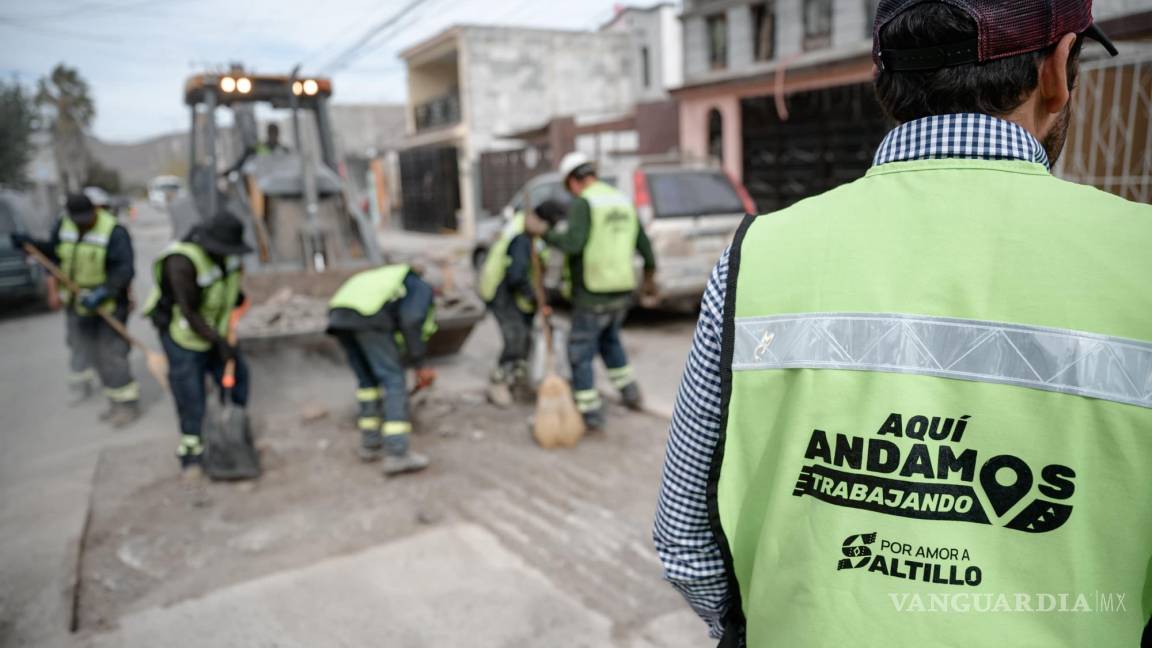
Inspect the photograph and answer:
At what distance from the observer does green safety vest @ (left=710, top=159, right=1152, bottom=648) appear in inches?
37.1

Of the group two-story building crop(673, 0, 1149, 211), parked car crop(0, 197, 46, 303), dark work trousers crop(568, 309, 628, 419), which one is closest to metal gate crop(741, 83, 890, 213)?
two-story building crop(673, 0, 1149, 211)

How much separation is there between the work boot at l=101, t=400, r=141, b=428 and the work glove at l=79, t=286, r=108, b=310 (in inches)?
30.6

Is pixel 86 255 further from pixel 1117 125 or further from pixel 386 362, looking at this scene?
pixel 1117 125

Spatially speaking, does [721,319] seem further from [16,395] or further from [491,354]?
[16,395]

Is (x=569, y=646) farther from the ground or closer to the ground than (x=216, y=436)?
closer to the ground

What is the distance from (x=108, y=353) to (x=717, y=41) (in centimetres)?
1346

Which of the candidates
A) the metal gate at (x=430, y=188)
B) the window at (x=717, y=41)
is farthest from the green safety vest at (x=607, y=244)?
the metal gate at (x=430, y=188)

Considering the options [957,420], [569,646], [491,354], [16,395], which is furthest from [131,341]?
[957,420]

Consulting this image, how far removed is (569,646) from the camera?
304 cm

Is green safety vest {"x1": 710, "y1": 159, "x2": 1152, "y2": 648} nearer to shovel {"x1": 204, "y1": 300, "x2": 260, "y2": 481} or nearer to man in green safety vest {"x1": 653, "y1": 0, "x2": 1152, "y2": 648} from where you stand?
man in green safety vest {"x1": 653, "y1": 0, "x2": 1152, "y2": 648}

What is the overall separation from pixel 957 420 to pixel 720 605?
58cm

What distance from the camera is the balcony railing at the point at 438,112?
24016 mm

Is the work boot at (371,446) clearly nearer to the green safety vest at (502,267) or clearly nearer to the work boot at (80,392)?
the green safety vest at (502,267)

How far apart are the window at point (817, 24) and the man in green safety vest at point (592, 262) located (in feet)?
34.3
